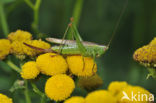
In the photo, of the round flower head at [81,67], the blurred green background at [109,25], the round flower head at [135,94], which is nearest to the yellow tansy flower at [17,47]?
the round flower head at [81,67]

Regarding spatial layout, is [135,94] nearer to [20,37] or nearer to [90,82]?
[90,82]

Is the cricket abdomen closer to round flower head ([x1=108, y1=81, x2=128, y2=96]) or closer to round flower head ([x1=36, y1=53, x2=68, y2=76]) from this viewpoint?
round flower head ([x1=36, y1=53, x2=68, y2=76])

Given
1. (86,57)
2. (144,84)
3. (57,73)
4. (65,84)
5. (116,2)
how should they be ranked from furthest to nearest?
(116,2) < (144,84) < (86,57) < (57,73) < (65,84)

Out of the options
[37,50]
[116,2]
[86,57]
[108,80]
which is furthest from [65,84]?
[116,2]

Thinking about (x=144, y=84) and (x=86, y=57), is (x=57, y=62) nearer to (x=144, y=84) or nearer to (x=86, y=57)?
(x=86, y=57)

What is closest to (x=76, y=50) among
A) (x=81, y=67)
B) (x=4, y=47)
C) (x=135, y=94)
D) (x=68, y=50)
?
(x=68, y=50)

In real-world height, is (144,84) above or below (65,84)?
below
